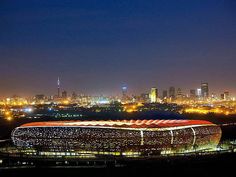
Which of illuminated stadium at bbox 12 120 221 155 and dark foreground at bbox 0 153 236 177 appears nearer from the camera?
dark foreground at bbox 0 153 236 177

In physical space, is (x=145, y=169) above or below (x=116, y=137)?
below

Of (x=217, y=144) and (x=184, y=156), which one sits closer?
(x=184, y=156)

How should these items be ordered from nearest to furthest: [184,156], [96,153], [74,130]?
[184,156]
[96,153]
[74,130]

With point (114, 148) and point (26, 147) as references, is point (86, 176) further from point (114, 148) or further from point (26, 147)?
point (26, 147)

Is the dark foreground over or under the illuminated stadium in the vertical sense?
under

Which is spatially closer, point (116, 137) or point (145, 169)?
point (145, 169)

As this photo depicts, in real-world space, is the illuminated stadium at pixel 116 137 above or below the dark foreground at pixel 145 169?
above

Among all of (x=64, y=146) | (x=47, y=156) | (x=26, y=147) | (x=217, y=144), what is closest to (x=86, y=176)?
(x=47, y=156)

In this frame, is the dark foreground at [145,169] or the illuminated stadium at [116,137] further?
the illuminated stadium at [116,137]
